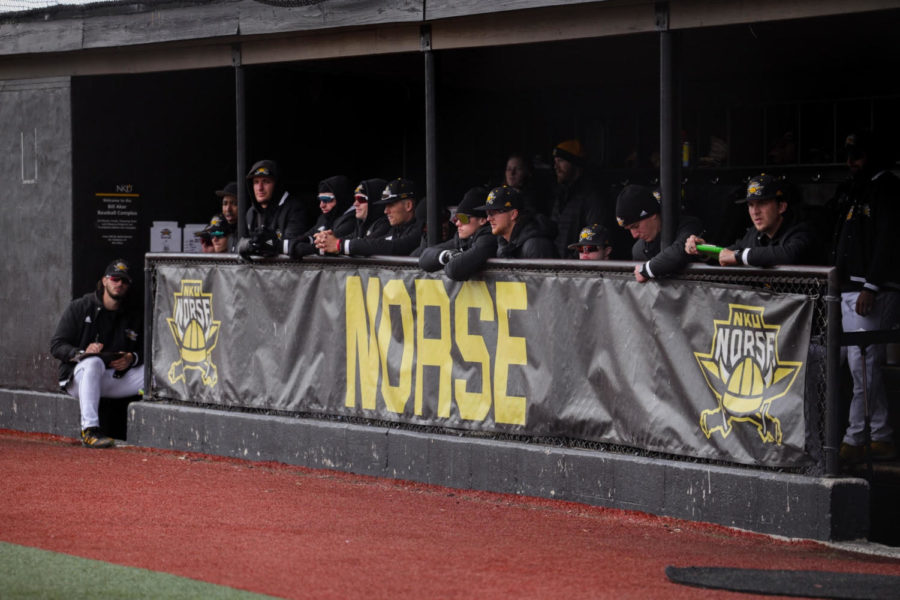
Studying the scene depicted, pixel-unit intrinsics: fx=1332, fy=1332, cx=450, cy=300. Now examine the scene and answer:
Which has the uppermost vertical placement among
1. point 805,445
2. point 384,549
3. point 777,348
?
point 777,348

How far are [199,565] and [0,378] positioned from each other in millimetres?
7242

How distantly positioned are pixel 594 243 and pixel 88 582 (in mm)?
4219

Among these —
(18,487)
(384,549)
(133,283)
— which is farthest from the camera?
(133,283)

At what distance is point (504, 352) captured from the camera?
8.59 metres

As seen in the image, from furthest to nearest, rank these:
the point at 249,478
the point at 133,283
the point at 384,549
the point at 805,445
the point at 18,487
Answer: the point at 133,283 → the point at 249,478 → the point at 18,487 → the point at 805,445 → the point at 384,549

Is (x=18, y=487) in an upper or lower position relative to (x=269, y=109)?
lower

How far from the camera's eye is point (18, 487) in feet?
28.1

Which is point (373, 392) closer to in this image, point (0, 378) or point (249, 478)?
point (249, 478)

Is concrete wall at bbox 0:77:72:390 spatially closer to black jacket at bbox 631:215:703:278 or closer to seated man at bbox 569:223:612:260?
seated man at bbox 569:223:612:260

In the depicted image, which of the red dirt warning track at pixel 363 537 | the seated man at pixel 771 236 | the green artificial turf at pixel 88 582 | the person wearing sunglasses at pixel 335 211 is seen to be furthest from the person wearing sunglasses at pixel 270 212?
the green artificial turf at pixel 88 582

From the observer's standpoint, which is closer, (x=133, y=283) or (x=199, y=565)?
(x=199, y=565)

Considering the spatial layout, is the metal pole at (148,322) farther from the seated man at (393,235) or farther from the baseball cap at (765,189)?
the baseball cap at (765,189)

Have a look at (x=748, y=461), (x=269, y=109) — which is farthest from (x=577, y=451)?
(x=269, y=109)

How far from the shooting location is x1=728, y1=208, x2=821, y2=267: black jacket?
7270mm
